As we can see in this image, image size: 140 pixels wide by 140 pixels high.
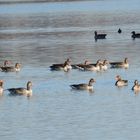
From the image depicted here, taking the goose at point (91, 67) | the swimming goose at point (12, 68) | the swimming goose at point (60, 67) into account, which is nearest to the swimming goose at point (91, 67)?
the goose at point (91, 67)

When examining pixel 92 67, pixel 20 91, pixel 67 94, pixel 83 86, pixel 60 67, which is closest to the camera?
pixel 67 94

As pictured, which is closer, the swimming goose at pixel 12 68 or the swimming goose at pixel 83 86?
the swimming goose at pixel 83 86

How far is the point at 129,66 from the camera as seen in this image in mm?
45875

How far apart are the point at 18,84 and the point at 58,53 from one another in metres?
14.8

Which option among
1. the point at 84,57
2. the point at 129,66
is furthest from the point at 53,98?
the point at 84,57

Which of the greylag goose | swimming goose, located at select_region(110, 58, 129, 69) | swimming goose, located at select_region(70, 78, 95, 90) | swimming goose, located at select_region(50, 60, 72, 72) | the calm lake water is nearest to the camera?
the calm lake water

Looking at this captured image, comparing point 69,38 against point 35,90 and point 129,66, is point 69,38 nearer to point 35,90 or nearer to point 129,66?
point 129,66

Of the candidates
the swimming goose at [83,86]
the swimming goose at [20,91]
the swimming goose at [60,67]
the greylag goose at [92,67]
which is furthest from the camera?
the swimming goose at [60,67]

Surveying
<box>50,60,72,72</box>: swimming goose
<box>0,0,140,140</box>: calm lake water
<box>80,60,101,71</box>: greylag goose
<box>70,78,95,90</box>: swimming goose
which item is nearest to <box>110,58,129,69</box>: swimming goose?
<box>0,0,140,140</box>: calm lake water

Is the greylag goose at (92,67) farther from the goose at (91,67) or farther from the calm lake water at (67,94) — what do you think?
the calm lake water at (67,94)

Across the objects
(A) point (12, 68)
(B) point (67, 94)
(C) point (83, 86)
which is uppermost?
(A) point (12, 68)

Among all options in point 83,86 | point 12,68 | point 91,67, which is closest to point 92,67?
point 91,67

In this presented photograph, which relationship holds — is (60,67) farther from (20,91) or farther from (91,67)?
(20,91)

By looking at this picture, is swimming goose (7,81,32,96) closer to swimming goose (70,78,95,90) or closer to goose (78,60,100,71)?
swimming goose (70,78,95,90)
